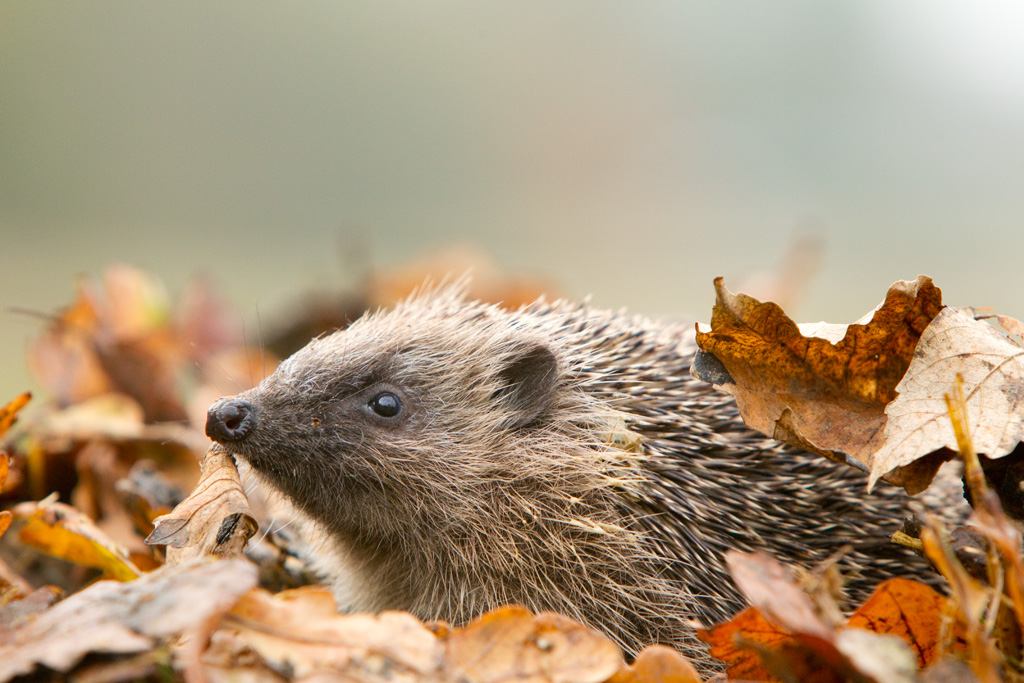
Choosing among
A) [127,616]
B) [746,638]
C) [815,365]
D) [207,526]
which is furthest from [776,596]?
[207,526]

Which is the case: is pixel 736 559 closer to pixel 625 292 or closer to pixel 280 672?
pixel 280 672

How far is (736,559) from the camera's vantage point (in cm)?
151

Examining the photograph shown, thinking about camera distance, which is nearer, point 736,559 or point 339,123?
point 736,559

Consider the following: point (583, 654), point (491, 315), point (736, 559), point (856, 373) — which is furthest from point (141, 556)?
point (856, 373)

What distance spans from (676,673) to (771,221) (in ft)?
38.3

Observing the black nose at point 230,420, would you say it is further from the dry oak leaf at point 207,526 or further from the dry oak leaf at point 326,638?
the dry oak leaf at point 326,638

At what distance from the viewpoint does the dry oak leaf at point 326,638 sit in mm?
1478

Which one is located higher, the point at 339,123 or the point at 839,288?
the point at 839,288

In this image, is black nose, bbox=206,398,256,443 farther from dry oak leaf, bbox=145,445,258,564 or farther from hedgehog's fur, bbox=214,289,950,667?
dry oak leaf, bbox=145,445,258,564

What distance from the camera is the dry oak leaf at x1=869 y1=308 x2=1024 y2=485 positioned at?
1807 millimetres

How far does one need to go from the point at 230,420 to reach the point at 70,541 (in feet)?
1.68

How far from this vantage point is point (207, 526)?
2043 millimetres

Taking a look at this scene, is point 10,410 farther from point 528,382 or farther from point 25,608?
point 528,382

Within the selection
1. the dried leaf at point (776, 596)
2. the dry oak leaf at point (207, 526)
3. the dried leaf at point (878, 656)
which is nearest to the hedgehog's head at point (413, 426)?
the dry oak leaf at point (207, 526)
